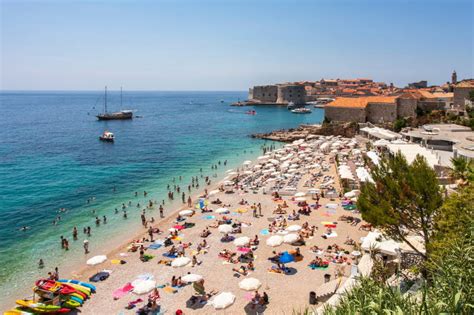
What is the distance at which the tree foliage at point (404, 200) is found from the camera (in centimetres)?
1056

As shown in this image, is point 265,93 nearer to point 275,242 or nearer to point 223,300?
point 275,242

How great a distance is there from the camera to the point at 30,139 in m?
59.2

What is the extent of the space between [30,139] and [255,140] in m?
37.0

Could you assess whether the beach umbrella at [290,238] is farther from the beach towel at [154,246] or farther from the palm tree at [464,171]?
the palm tree at [464,171]

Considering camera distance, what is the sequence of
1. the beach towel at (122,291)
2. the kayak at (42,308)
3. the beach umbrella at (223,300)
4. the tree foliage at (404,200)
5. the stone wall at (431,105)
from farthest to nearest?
the stone wall at (431,105)
the beach towel at (122,291)
the kayak at (42,308)
the beach umbrella at (223,300)
the tree foliage at (404,200)

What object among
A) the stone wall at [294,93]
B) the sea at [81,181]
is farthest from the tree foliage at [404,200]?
the stone wall at [294,93]

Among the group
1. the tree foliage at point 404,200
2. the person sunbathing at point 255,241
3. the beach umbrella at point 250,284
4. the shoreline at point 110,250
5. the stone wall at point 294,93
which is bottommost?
the shoreline at point 110,250

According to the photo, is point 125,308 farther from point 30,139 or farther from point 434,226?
point 30,139

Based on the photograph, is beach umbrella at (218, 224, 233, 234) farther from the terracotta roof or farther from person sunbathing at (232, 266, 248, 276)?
the terracotta roof

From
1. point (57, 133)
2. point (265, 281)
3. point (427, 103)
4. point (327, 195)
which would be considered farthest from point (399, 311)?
point (57, 133)

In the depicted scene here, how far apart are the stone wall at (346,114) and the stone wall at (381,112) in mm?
939

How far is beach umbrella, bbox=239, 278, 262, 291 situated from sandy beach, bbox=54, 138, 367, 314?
41cm

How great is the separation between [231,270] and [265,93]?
128m

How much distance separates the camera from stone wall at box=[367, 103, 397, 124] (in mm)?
47469
